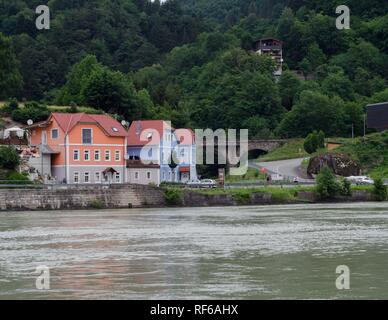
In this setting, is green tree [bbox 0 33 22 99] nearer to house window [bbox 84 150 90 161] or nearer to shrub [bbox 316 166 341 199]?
house window [bbox 84 150 90 161]

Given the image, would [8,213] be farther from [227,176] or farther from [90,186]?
[227,176]

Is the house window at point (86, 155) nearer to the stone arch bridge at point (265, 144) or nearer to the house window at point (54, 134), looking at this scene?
the house window at point (54, 134)

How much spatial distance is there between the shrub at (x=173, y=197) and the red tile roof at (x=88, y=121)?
10.0 metres

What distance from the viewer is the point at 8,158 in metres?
68.4

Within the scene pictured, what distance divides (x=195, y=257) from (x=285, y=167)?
2516 inches

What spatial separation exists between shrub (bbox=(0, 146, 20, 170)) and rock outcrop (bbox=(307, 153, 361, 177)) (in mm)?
30282

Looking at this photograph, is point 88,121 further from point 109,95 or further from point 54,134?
point 109,95

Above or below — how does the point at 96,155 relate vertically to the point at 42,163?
above

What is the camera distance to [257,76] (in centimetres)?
12925

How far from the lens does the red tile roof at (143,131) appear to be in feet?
266

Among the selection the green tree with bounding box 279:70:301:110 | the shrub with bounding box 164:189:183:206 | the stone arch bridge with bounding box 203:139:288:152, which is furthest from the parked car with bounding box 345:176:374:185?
the green tree with bounding box 279:70:301:110

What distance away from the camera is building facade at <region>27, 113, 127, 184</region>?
73312 millimetres

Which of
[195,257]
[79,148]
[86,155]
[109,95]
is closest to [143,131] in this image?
[86,155]
